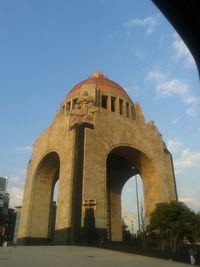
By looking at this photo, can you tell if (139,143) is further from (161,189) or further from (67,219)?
(67,219)

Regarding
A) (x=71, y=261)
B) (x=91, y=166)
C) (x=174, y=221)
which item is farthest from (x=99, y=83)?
(x=71, y=261)

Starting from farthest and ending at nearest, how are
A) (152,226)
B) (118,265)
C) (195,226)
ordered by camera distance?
(152,226), (195,226), (118,265)

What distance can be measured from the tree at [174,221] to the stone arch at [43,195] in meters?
9.72

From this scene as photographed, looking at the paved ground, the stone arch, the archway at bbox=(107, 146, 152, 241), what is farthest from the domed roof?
the paved ground

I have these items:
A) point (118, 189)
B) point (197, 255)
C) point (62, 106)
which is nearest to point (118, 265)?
point (197, 255)

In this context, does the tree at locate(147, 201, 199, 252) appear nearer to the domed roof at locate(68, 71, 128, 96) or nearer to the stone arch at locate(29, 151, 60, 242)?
the stone arch at locate(29, 151, 60, 242)

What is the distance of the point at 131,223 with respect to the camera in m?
93.6

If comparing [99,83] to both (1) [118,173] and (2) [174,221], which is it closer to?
(1) [118,173]

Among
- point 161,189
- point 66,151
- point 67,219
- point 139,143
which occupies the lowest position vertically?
point 67,219

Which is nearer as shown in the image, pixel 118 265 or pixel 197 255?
pixel 118 265

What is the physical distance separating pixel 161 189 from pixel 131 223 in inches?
2969

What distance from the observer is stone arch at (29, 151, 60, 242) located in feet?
76.8

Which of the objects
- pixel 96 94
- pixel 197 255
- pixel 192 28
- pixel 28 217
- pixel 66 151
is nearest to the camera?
pixel 192 28

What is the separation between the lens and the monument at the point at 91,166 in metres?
18.5
